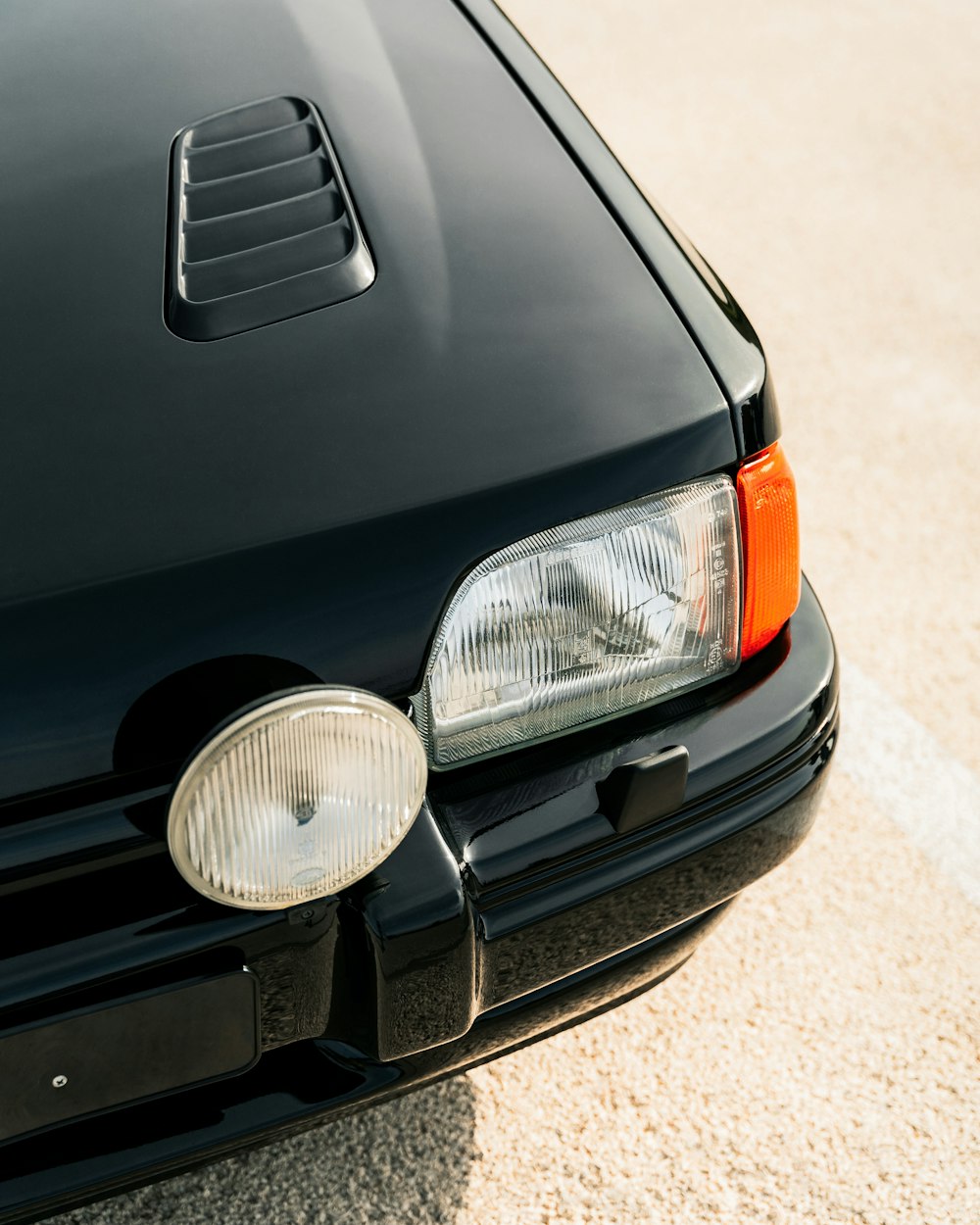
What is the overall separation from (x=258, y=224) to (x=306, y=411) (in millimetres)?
336

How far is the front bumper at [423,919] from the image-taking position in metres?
1.08

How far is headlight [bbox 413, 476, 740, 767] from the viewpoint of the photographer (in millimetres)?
1189

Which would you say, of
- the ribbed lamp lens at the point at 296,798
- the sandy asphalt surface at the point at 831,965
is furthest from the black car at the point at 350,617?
the sandy asphalt surface at the point at 831,965

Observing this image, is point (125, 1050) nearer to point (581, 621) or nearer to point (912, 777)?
point (581, 621)

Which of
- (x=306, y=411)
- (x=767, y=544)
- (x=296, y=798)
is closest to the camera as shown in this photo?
(x=296, y=798)

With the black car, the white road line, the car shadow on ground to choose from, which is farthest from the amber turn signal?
the white road line

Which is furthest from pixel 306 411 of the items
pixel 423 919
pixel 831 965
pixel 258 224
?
pixel 831 965

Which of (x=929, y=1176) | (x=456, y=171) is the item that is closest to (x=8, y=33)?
(x=456, y=171)

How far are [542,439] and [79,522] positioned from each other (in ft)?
1.48

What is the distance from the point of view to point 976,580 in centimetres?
270

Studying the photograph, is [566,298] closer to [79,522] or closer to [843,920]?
[79,522]

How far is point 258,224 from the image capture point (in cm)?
139

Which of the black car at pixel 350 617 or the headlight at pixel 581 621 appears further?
the headlight at pixel 581 621

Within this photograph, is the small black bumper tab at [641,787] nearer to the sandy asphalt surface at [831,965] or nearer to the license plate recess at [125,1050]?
the license plate recess at [125,1050]
